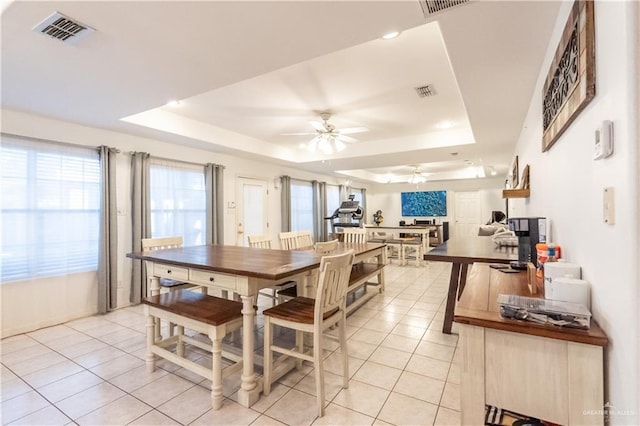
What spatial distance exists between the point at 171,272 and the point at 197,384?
0.84 metres

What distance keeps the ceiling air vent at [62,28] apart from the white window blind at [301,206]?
16.9 feet

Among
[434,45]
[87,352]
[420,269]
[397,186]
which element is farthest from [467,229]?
[87,352]

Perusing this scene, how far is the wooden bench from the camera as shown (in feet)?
6.08

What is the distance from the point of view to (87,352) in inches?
102

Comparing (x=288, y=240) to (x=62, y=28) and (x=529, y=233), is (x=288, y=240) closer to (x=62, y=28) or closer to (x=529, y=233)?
(x=529, y=233)

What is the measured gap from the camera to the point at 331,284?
187cm

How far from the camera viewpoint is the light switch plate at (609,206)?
903 mm

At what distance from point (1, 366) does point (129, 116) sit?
254cm

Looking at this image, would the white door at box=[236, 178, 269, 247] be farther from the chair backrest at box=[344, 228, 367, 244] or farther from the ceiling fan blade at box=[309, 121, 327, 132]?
the ceiling fan blade at box=[309, 121, 327, 132]

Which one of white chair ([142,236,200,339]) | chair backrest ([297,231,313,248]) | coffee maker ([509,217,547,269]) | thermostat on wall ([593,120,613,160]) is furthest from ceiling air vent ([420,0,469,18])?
chair backrest ([297,231,313,248])

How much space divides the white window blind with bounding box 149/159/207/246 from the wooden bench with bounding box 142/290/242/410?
2227mm

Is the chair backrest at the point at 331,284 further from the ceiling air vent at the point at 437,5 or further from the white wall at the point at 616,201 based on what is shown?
the ceiling air vent at the point at 437,5

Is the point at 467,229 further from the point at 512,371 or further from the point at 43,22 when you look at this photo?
the point at 43,22

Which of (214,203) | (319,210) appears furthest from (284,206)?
(214,203)
